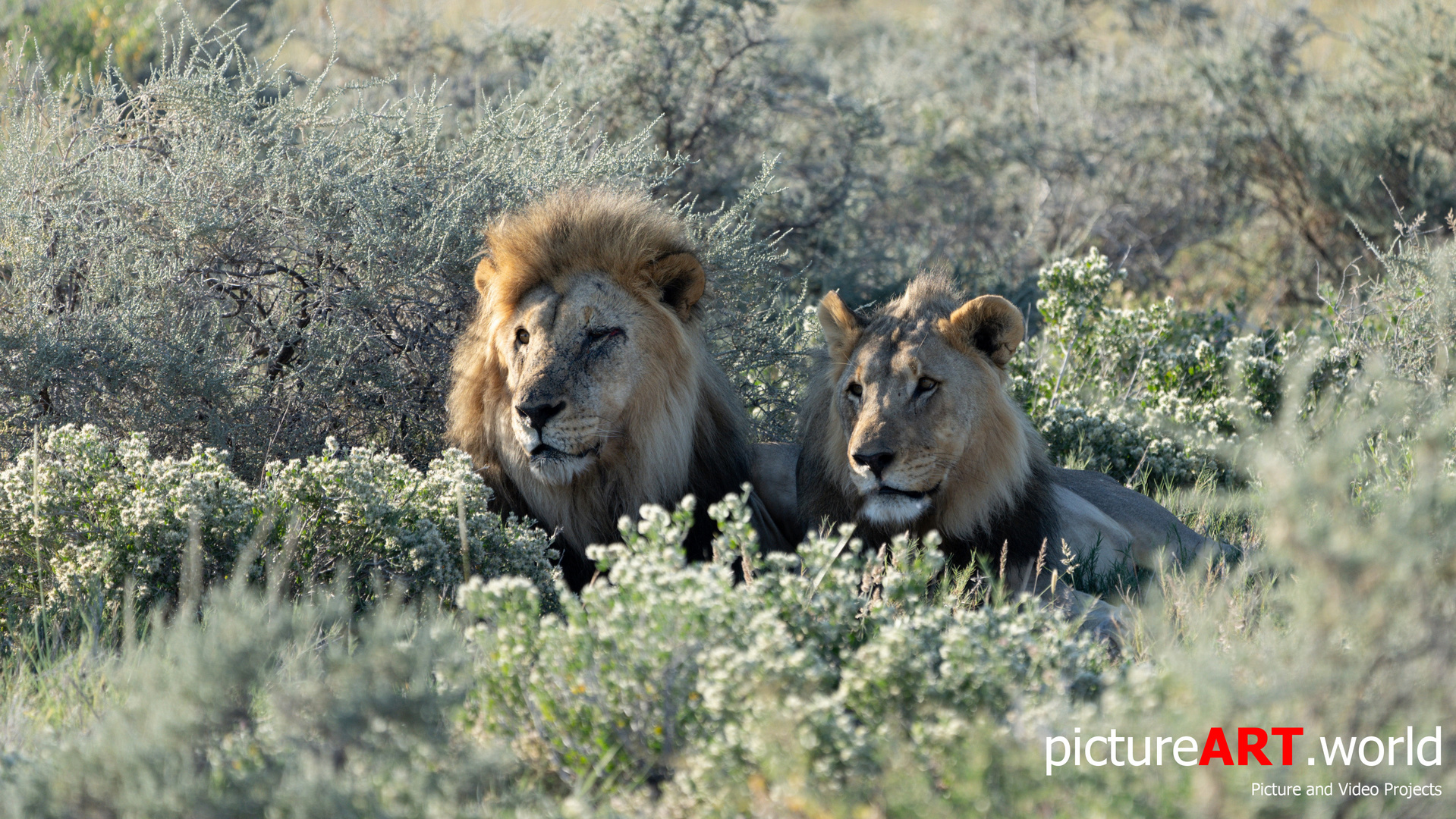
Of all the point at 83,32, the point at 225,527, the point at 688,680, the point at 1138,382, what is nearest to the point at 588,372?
the point at 225,527

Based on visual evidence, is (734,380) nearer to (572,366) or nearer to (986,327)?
(986,327)

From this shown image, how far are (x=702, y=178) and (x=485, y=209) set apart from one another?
3.20 m

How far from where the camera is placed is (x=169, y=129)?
5.84m

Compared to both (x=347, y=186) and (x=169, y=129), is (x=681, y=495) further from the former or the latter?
(x=169, y=129)

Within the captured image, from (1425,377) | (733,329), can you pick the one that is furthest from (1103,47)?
(733,329)

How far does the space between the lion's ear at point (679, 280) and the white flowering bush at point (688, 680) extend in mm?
1635

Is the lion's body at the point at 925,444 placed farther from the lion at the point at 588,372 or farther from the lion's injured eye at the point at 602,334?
the lion's injured eye at the point at 602,334

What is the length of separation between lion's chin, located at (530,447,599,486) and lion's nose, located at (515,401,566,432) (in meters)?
0.09

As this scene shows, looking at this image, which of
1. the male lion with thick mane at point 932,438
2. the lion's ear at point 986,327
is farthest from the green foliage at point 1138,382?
the lion's ear at point 986,327

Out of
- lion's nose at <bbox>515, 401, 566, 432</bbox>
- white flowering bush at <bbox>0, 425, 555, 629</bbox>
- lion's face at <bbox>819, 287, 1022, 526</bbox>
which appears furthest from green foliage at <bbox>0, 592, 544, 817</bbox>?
lion's face at <bbox>819, 287, 1022, 526</bbox>

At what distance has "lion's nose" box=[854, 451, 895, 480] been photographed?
14.0 ft

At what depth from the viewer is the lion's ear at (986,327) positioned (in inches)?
180

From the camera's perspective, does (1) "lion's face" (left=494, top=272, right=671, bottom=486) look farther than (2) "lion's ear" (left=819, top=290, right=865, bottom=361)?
No

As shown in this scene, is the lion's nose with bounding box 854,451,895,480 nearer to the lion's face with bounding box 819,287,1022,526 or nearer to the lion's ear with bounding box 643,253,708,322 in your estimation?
the lion's face with bounding box 819,287,1022,526
